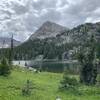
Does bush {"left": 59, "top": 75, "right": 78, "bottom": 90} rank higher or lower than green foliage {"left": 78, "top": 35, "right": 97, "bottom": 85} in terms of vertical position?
lower

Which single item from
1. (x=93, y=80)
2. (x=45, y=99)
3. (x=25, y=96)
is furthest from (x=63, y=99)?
(x=93, y=80)

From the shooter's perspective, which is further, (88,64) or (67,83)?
(88,64)

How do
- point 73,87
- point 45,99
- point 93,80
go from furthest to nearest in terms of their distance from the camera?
point 93,80 → point 73,87 → point 45,99

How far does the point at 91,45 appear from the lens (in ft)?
→ 165

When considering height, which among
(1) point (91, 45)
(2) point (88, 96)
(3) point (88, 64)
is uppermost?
(1) point (91, 45)

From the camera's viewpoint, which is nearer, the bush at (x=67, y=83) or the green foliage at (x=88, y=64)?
the bush at (x=67, y=83)

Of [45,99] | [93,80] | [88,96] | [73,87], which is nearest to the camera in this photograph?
[45,99]

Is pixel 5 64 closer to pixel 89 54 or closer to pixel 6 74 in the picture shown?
pixel 6 74

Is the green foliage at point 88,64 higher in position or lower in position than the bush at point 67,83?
higher

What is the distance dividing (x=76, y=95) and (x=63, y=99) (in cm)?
416

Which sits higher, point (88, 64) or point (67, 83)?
point (88, 64)

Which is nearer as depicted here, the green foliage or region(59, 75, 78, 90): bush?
region(59, 75, 78, 90): bush

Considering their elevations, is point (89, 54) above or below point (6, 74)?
above

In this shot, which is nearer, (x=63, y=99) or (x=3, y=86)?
(x=63, y=99)
